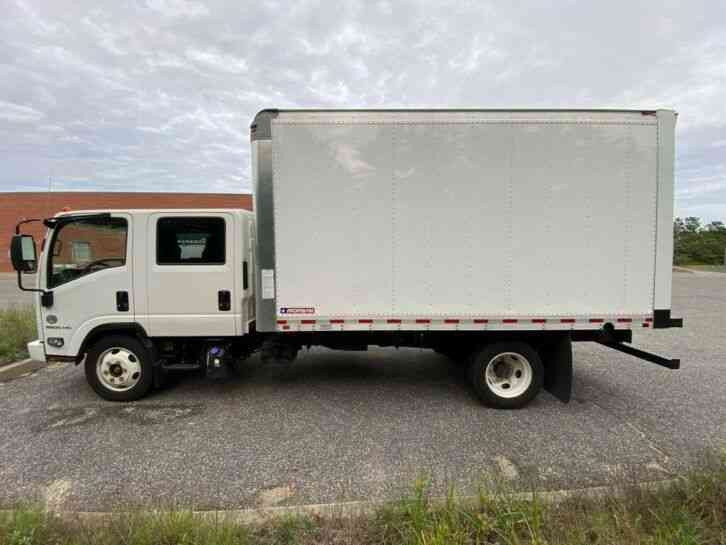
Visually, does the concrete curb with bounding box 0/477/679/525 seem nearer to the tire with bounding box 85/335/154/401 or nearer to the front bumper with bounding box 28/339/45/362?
the tire with bounding box 85/335/154/401

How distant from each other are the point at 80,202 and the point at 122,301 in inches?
1189

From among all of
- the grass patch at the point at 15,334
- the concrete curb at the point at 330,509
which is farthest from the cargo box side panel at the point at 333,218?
the grass patch at the point at 15,334

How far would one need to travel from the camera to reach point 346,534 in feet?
7.75

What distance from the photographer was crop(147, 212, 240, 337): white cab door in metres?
4.24

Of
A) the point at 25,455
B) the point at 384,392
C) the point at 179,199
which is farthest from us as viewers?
the point at 179,199

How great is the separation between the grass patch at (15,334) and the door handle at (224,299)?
421 cm

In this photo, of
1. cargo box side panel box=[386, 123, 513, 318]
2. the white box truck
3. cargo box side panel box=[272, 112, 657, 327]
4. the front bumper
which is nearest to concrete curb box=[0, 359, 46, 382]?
the front bumper

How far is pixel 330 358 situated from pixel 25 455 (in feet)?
12.3

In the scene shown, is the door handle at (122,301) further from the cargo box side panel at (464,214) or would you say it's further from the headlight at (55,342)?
the cargo box side panel at (464,214)

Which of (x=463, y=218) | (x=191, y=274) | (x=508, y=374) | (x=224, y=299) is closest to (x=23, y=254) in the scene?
(x=191, y=274)

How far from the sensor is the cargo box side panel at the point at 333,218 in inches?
154

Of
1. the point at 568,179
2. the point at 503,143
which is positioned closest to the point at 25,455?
the point at 503,143

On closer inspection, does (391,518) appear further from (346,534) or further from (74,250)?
(74,250)

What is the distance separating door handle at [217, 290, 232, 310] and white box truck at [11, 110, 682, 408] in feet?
0.04
